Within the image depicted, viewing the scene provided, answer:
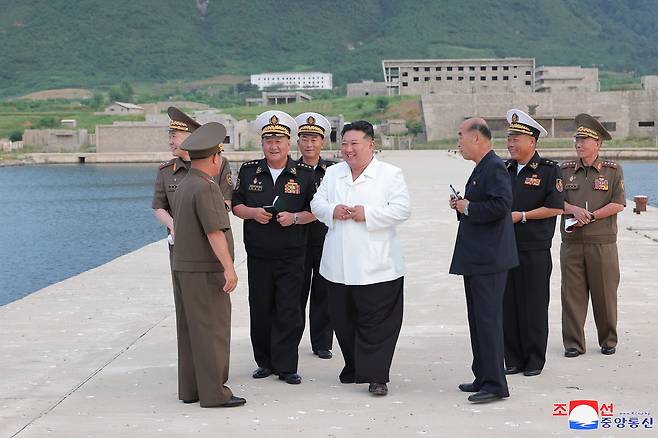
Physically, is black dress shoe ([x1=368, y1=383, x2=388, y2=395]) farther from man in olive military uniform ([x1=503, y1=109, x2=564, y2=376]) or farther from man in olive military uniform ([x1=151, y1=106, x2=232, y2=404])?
man in olive military uniform ([x1=151, y1=106, x2=232, y2=404])

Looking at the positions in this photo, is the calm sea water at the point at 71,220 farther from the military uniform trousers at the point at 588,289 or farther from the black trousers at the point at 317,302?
the military uniform trousers at the point at 588,289

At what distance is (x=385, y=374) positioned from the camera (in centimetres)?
678

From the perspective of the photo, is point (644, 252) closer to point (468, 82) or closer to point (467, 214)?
point (467, 214)

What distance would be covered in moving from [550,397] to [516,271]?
1.12 meters

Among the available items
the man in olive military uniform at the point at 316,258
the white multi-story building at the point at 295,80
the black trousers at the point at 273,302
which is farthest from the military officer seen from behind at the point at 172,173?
the white multi-story building at the point at 295,80

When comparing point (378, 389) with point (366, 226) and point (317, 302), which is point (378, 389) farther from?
point (317, 302)

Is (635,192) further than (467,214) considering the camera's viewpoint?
Yes

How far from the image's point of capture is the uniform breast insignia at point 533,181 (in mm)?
7531

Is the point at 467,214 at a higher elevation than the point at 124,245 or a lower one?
higher

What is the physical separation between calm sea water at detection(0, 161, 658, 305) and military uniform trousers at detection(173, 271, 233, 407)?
488 inches

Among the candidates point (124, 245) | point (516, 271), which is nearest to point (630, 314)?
point (516, 271)

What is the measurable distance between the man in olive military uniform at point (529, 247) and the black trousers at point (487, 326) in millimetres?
654

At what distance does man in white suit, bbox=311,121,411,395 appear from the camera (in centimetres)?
678

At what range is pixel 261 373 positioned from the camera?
7.40 m
